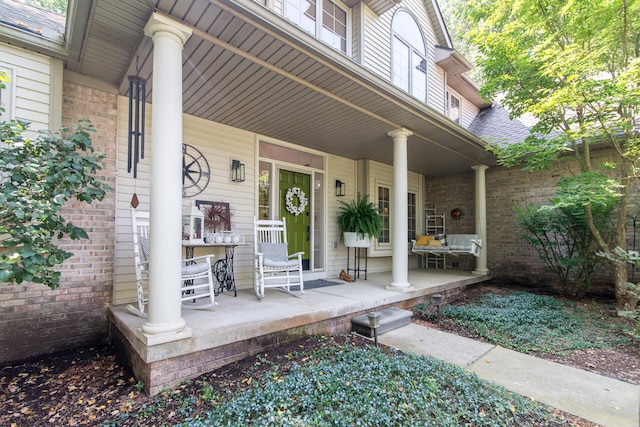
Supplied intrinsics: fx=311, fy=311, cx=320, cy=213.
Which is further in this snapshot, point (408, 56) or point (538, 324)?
point (408, 56)

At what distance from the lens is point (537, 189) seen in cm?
644

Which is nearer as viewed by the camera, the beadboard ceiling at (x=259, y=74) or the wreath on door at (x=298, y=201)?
the beadboard ceiling at (x=259, y=74)

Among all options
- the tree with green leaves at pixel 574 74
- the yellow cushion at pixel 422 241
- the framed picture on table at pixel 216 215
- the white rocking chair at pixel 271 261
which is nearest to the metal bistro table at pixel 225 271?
the framed picture on table at pixel 216 215

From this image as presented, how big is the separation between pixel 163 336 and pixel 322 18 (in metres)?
4.73

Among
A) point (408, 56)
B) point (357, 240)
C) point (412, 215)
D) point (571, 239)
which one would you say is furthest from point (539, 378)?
point (408, 56)

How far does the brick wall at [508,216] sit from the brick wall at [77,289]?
23.2 ft

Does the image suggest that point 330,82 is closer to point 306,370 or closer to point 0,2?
point 306,370

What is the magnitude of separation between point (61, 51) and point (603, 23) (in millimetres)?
5976

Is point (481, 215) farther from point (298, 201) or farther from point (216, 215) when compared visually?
point (216, 215)

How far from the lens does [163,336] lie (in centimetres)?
224

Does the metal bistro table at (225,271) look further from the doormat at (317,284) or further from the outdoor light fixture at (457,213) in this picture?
the outdoor light fixture at (457,213)

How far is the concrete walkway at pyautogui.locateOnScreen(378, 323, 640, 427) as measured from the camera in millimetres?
2129

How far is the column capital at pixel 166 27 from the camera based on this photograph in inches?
89.6

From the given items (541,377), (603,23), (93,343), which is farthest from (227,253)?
(603,23)
